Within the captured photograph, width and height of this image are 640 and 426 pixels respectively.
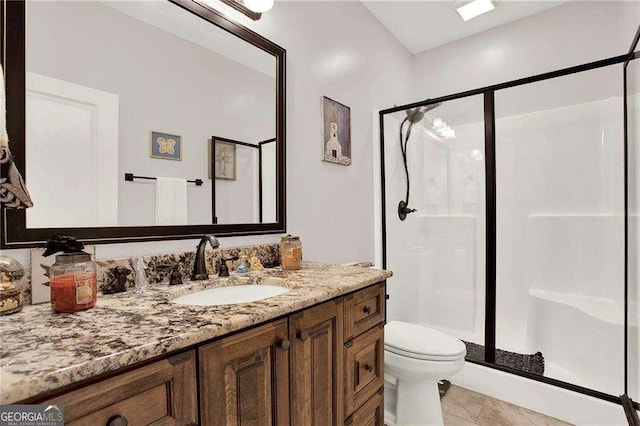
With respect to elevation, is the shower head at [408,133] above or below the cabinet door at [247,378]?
above

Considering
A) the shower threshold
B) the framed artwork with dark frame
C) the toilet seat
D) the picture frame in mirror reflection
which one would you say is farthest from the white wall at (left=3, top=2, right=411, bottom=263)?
the shower threshold

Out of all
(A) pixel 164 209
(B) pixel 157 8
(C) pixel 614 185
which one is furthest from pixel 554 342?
(B) pixel 157 8

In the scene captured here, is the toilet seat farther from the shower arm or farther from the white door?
the white door

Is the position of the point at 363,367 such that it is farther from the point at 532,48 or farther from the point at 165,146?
the point at 532,48

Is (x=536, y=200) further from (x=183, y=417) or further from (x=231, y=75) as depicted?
(x=183, y=417)

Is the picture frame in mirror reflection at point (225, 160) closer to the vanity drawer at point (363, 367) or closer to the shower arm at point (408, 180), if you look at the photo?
the vanity drawer at point (363, 367)

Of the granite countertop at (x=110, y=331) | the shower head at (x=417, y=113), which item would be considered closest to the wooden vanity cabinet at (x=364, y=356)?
the granite countertop at (x=110, y=331)

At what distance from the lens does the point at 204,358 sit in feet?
2.29

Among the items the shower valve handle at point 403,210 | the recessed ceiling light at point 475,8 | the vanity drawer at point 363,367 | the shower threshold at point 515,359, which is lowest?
the shower threshold at point 515,359

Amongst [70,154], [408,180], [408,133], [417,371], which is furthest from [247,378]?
[408,133]

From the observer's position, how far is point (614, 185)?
223 centimetres

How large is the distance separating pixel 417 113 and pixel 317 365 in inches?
83.9

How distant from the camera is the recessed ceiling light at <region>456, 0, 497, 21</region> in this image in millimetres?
2215

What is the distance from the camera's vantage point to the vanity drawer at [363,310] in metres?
1.15
